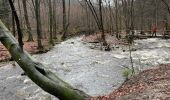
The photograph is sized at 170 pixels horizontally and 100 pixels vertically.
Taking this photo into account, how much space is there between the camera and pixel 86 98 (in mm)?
9234

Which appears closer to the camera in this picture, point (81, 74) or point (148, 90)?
point (148, 90)

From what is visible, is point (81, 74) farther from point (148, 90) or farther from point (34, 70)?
point (34, 70)

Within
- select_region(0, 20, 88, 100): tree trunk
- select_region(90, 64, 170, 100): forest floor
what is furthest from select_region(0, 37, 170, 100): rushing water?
select_region(0, 20, 88, 100): tree trunk

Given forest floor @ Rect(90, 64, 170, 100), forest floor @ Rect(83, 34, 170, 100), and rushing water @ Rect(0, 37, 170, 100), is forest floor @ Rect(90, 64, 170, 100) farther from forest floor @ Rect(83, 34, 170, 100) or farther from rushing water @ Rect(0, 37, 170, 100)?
rushing water @ Rect(0, 37, 170, 100)

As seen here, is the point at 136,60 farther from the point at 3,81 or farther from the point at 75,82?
the point at 3,81

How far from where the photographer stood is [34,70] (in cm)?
848

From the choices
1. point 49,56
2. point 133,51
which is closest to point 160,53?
point 133,51

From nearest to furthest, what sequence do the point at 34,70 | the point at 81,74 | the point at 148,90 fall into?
the point at 34,70 < the point at 148,90 < the point at 81,74

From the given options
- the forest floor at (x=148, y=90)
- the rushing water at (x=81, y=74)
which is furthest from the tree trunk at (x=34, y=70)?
the rushing water at (x=81, y=74)

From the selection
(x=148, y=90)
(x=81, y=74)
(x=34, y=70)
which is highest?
(x=34, y=70)

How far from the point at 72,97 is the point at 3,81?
8.17 metres

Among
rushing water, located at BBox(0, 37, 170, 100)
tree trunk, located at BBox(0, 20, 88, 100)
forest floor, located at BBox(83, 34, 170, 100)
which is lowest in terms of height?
rushing water, located at BBox(0, 37, 170, 100)

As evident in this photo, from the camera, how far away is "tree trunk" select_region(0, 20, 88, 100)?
8.48 meters

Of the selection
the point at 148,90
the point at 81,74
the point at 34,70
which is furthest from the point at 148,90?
the point at 81,74
